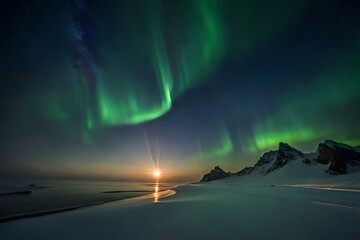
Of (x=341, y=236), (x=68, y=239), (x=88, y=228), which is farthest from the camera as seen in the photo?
(x=88, y=228)

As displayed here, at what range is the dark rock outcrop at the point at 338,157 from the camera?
93.3 m

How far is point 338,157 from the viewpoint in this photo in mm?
99125

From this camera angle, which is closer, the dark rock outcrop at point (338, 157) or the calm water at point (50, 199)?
the calm water at point (50, 199)

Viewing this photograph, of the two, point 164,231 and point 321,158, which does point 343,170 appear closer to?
point 321,158

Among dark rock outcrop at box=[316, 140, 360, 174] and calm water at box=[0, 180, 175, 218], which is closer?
calm water at box=[0, 180, 175, 218]

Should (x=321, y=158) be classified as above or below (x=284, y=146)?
below

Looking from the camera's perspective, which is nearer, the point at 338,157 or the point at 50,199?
the point at 50,199

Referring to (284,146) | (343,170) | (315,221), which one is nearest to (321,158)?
(343,170)

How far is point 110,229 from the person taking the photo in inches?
262

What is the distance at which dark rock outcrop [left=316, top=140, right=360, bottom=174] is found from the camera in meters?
93.3

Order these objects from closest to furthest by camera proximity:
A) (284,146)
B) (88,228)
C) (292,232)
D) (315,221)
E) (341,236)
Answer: (341,236), (292,232), (315,221), (88,228), (284,146)

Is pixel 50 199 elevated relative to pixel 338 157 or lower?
lower

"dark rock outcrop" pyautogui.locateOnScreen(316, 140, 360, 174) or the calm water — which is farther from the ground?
"dark rock outcrop" pyautogui.locateOnScreen(316, 140, 360, 174)

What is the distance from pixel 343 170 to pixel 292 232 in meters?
116
